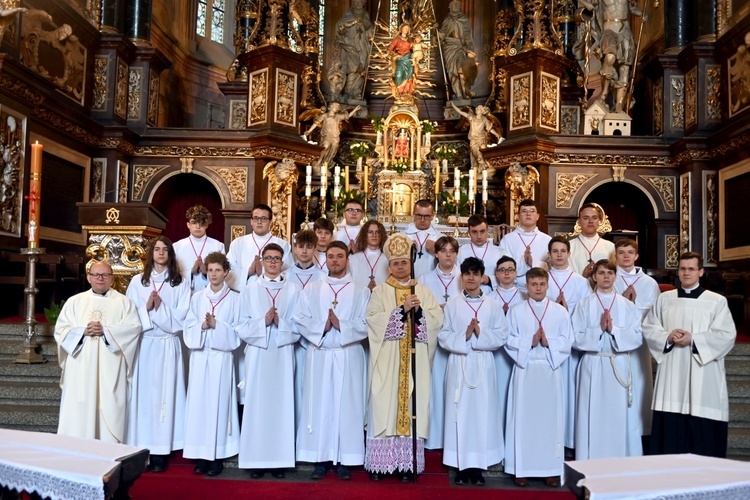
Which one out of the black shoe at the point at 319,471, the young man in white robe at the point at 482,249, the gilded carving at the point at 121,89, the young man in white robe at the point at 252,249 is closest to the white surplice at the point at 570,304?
the young man in white robe at the point at 482,249

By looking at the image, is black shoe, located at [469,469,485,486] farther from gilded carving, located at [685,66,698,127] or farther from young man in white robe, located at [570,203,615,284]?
gilded carving, located at [685,66,698,127]

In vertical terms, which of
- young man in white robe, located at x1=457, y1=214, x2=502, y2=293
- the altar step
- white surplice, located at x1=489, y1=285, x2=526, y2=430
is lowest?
the altar step

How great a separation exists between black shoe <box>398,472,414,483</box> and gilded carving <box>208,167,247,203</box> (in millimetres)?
8076

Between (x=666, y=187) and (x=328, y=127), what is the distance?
239 inches

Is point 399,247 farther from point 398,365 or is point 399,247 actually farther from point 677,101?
point 677,101

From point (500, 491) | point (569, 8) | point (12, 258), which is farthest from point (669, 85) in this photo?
point (12, 258)

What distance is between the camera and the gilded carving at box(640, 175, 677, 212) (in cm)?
1314

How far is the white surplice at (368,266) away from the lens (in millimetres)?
7574

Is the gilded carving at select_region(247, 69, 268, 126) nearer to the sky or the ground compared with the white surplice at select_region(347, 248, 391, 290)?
nearer to the sky

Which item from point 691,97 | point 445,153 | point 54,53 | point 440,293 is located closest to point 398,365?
point 440,293

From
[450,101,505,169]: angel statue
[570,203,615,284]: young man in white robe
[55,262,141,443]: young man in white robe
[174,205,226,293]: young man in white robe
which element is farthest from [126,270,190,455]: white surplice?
[450,101,505,169]: angel statue

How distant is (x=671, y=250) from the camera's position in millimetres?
13016

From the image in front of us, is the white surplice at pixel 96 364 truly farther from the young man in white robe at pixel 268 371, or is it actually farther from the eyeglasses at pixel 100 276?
the young man in white robe at pixel 268 371

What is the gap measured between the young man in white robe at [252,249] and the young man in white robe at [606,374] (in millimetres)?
2926
